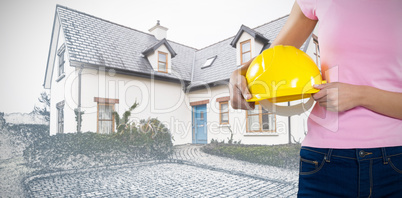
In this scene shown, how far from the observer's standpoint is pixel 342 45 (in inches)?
13.6

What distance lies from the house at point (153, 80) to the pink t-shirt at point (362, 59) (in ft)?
5.53

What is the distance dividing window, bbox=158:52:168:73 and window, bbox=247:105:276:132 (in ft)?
3.68

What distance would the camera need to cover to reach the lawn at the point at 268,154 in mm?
2184

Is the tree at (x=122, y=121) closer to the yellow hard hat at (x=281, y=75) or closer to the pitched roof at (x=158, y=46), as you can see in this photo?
the pitched roof at (x=158, y=46)

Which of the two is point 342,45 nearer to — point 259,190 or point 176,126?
point 259,190

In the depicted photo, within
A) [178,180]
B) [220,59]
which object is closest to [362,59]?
[178,180]

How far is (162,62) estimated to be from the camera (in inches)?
102

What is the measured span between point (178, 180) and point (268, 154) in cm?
92

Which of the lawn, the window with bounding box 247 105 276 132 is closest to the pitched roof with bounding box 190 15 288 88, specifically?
the window with bounding box 247 105 276 132

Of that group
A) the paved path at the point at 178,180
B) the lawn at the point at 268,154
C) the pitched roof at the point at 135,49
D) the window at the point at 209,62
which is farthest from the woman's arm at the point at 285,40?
the window at the point at 209,62

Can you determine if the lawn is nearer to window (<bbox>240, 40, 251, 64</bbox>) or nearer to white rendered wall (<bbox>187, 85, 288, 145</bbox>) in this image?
white rendered wall (<bbox>187, 85, 288, 145</bbox>)

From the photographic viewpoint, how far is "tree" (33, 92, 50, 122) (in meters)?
1.83

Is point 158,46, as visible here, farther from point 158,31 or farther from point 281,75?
point 281,75

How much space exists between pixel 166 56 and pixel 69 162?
1485 mm
